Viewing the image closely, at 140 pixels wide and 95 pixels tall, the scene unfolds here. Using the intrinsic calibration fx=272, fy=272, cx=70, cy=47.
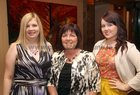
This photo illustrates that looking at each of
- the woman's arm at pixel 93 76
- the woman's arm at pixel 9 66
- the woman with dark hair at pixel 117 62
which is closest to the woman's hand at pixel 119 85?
the woman with dark hair at pixel 117 62

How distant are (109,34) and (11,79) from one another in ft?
3.15

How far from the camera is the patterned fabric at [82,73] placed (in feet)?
7.14

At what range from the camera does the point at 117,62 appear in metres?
2.23

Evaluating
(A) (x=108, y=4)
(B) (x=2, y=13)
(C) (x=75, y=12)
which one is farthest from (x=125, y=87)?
(A) (x=108, y=4)

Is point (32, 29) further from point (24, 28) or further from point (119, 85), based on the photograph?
point (119, 85)

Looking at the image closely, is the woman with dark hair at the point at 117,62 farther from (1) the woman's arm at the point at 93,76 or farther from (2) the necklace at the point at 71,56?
(2) the necklace at the point at 71,56

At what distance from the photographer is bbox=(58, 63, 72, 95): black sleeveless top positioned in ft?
7.11

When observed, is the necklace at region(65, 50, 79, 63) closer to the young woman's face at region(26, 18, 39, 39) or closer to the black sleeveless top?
the black sleeveless top

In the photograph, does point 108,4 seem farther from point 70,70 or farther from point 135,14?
point 70,70

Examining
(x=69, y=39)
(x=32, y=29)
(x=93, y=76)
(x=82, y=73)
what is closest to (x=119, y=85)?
(x=93, y=76)

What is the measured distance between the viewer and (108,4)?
5691 mm

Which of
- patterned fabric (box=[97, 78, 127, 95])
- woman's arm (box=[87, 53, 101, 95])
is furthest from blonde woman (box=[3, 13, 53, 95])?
patterned fabric (box=[97, 78, 127, 95])

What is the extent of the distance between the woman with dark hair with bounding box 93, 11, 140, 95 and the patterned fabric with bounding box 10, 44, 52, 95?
48 centimetres

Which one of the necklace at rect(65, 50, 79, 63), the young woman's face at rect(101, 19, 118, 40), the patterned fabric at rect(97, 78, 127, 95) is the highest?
the young woman's face at rect(101, 19, 118, 40)
